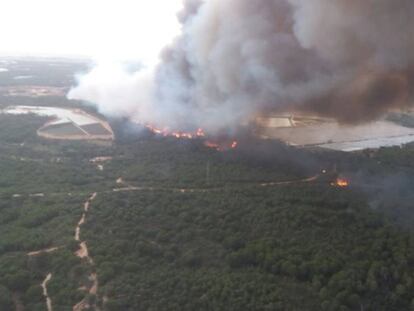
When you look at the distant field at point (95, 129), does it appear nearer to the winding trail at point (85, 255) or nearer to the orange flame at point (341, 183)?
the winding trail at point (85, 255)

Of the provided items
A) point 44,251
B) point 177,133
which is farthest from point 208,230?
point 177,133

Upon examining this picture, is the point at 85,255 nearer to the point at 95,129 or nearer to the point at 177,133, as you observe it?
the point at 177,133

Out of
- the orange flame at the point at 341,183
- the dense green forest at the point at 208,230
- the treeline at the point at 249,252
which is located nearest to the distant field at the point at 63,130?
the dense green forest at the point at 208,230

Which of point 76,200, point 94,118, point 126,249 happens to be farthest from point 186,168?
point 94,118

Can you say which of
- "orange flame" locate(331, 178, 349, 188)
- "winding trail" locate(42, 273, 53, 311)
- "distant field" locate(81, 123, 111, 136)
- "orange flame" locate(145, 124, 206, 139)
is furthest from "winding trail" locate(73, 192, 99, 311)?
"distant field" locate(81, 123, 111, 136)

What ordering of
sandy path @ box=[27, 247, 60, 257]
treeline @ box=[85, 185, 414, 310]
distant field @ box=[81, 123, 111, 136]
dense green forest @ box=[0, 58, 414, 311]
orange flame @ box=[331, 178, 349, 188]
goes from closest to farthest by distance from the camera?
treeline @ box=[85, 185, 414, 310]
dense green forest @ box=[0, 58, 414, 311]
sandy path @ box=[27, 247, 60, 257]
orange flame @ box=[331, 178, 349, 188]
distant field @ box=[81, 123, 111, 136]

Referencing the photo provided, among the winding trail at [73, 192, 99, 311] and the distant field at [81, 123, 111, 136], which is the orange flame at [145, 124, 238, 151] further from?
the winding trail at [73, 192, 99, 311]

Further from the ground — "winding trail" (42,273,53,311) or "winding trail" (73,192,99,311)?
"winding trail" (73,192,99,311)

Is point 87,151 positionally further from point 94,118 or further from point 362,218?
point 362,218

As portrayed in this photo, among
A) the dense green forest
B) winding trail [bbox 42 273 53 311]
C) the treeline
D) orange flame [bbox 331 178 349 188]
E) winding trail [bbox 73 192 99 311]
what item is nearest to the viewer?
winding trail [bbox 73 192 99 311]
